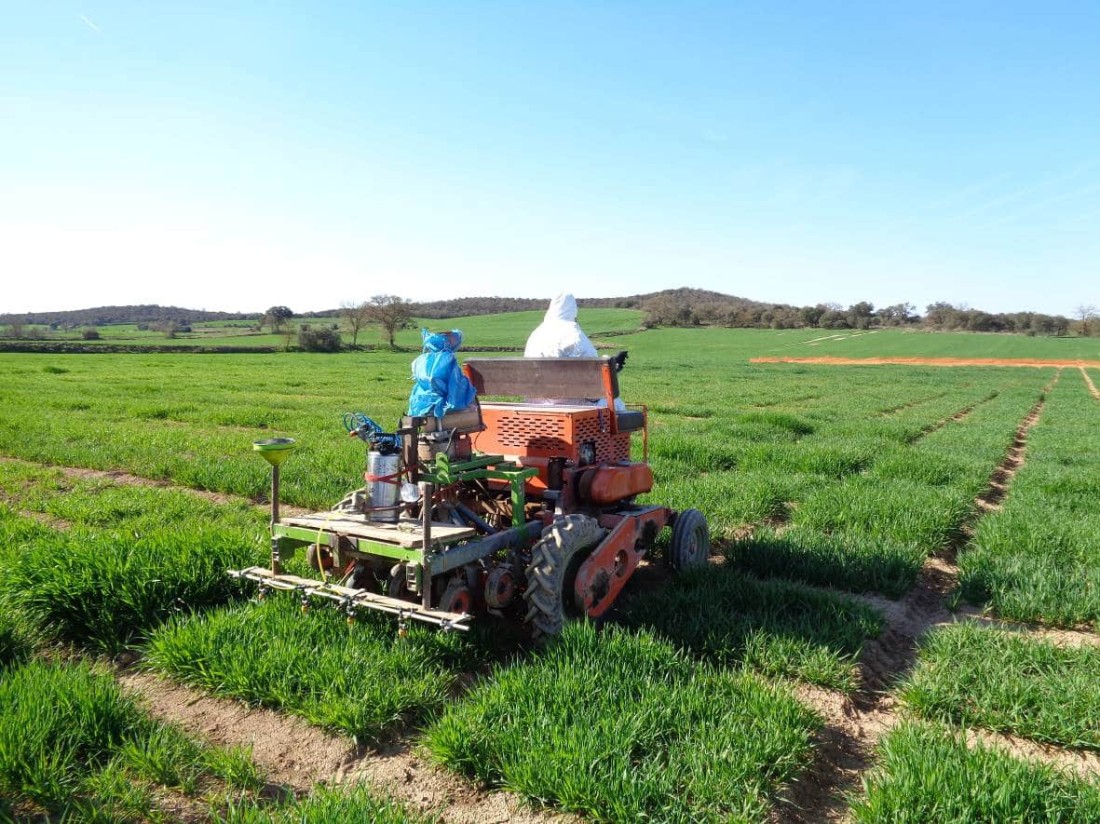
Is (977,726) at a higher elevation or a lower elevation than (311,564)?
lower

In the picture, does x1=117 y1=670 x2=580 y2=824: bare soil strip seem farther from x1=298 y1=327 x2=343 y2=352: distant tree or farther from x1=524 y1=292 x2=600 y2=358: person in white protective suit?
x1=298 y1=327 x2=343 y2=352: distant tree

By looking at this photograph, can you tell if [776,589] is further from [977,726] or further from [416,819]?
[416,819]

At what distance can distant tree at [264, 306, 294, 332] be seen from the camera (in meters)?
82.8

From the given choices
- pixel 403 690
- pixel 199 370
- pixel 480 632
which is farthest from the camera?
pixel 199 370

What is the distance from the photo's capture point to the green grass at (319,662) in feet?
12.5

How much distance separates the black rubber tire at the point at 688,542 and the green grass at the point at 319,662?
2.29 m

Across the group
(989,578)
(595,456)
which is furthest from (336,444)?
(989,578)

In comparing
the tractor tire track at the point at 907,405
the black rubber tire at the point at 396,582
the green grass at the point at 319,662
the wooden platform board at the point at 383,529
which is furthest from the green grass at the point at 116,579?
the tractor tire track at the point at 907,405

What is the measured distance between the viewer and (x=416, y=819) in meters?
3.04

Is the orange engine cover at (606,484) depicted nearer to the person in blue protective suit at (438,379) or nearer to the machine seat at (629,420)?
the machine seat at (629,420)

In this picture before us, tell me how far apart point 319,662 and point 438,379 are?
187 cm

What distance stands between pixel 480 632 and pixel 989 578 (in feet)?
14.6

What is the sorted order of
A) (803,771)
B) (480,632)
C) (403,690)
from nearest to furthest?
(803,771) → (403,690) → (480,632)

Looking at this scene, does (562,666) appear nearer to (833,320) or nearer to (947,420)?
(947,420)
